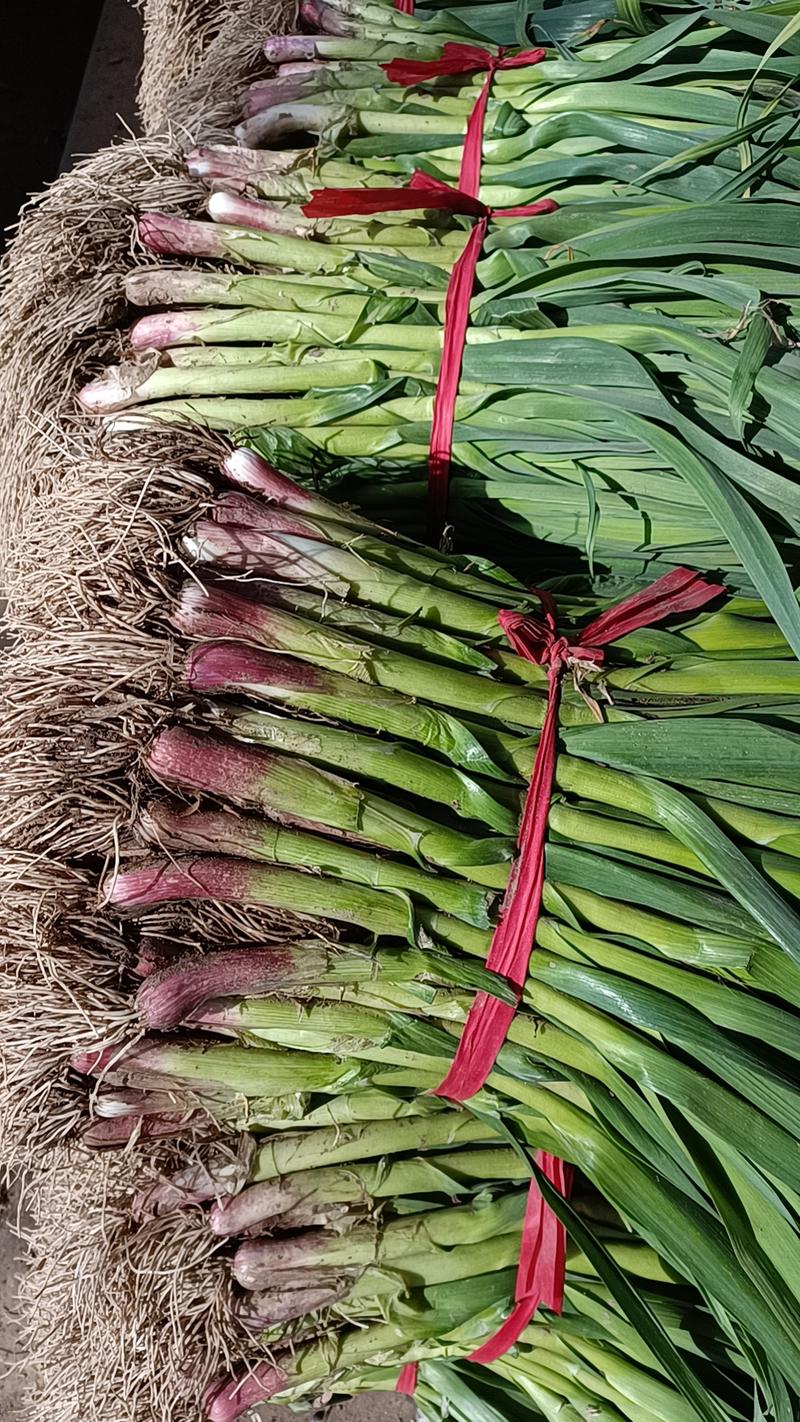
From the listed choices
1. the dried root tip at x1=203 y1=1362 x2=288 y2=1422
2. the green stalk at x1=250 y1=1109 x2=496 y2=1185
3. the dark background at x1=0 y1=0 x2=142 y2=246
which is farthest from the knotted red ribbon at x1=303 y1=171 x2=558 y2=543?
the dark background at x1=0 y1=0 x2=142 y2=246

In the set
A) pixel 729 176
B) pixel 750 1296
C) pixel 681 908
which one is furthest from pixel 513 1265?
pixel 729 176

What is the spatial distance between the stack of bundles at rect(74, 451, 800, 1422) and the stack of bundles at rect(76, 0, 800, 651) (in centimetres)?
18

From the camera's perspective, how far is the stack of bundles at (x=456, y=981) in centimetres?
114

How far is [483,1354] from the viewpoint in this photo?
1.38 metres

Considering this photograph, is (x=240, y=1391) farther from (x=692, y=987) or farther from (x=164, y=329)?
(x=164, y=329)

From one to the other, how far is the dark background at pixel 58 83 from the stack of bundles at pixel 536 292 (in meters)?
1.55

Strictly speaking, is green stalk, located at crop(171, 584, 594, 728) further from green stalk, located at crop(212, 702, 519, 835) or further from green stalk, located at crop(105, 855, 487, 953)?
green stalk, located at crop(105, 855, 487, 953)

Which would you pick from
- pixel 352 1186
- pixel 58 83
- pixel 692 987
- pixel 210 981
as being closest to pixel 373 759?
pixel 210 981

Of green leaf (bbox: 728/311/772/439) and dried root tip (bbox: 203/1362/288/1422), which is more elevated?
green leaf (bbox: 728/311/772/439)

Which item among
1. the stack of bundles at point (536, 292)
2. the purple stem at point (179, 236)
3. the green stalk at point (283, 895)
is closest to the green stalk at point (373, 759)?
the green stalk at point (283, 895)

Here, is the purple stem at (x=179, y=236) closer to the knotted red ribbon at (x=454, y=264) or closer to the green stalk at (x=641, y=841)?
the knotted red ribbon at (x=454, y=264)

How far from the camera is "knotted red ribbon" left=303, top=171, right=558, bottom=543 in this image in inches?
60.1

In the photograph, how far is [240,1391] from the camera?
1380 millimetres

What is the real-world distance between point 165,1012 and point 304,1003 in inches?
6.8
